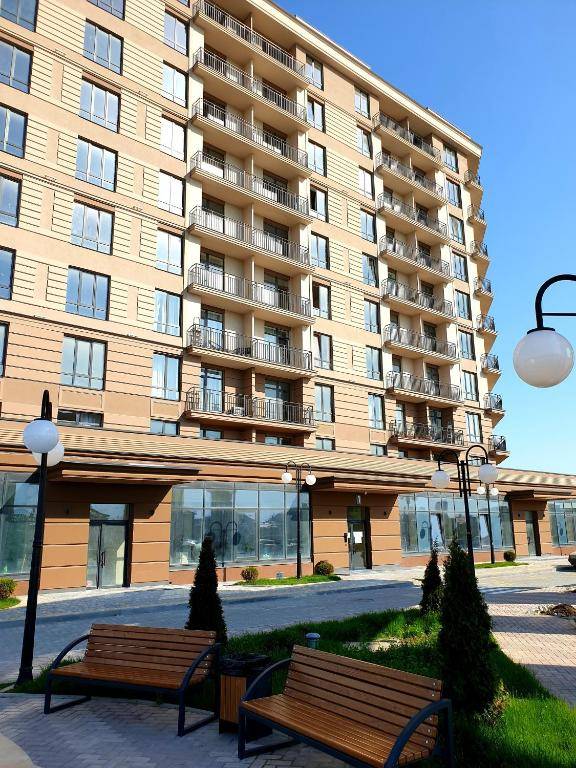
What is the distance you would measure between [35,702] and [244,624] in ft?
22.2

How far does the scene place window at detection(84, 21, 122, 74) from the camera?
82.4 ft

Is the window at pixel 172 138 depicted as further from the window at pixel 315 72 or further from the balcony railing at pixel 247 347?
the window at pixel 315 72

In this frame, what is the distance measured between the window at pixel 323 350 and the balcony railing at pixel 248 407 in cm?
295

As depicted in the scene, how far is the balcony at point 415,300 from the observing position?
3562 cm

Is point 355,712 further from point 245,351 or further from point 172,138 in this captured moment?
point 172,138

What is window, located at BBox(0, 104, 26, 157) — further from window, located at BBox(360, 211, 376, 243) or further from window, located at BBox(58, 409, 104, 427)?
window, located at BBox(360, 211, 376, 243)

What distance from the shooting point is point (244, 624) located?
13750 mm

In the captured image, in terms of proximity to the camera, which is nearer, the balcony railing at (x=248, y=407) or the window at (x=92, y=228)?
the window at (x=92, y=228)

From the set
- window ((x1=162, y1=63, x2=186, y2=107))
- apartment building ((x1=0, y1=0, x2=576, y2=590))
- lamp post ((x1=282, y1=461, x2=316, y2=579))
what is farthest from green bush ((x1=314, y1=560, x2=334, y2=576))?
window ((x1=162, y1=63, x2=186, y2=107))

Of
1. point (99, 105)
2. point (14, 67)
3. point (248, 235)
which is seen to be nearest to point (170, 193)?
point (248, 235)

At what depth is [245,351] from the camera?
2809cm

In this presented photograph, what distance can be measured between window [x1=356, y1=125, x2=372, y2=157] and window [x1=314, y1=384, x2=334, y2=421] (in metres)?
16.2

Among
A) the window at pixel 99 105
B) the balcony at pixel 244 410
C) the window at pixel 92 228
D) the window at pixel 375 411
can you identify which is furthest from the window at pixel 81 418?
the window at pixel 375 411

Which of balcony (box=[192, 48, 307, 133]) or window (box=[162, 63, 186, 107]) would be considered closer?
window (box=[162, 63, 186, 107])
